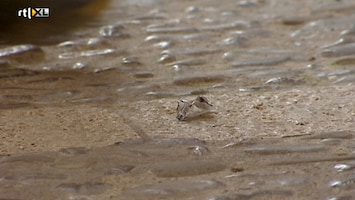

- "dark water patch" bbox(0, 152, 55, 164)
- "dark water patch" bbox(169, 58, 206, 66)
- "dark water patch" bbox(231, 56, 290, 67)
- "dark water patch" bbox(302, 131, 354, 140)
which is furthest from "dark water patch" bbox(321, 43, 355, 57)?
"dark water patch" bbox(0, 152, 55, 164)

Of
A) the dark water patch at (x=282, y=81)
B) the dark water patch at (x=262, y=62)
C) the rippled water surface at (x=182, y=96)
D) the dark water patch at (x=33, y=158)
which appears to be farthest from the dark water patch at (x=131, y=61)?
the dark water patch at (x=33, y=158)

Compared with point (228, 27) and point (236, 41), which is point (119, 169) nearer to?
point (236, 41)

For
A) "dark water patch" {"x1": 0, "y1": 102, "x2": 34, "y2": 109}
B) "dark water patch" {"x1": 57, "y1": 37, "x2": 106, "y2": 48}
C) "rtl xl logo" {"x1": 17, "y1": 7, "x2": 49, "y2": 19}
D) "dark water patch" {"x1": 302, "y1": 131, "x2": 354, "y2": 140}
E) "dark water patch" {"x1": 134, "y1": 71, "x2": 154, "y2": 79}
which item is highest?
"rtl xl logo" {"x1": 17, "y1": 7, "x2": 49, "y2": 19}

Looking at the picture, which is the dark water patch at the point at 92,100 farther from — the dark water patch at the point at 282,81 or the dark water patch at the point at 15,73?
the dark water patch at the point at 282,81

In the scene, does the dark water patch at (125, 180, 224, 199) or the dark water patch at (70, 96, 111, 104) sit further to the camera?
the dark water patch at (70, 96, 111, 104)

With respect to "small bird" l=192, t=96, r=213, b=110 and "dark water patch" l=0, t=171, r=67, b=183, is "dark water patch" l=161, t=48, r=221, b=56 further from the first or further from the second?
"dark water patch" l=0, t=171, r=67, b=183

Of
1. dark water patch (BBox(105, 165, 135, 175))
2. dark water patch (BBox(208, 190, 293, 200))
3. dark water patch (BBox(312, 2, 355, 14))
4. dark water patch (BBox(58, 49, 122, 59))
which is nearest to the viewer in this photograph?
dark water patch (BBox(208, 190, 293, 200))
